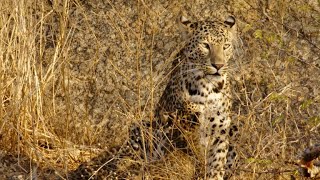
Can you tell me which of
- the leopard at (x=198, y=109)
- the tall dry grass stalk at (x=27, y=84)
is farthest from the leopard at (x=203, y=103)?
the tall dry grass stalk at (x=27, y=84)

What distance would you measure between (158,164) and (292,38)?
87.4 inches

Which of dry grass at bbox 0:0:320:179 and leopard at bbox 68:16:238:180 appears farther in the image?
dry grass at bbox 0:0:320:179

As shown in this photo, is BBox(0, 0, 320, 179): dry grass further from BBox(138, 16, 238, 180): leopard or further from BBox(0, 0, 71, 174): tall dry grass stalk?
BBox(138, 16, 238, 180): leopard

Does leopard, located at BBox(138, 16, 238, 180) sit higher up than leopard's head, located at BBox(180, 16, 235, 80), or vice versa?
leopard's head, located at BBox(180, 16, 235, 80)

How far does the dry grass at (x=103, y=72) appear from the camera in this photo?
690 centimetres

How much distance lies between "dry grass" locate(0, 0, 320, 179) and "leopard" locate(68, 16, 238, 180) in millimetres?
146

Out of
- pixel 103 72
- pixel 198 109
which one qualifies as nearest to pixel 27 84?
pixel 103 72

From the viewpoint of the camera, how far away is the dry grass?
22.6ft

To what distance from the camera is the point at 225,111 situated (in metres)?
6.59

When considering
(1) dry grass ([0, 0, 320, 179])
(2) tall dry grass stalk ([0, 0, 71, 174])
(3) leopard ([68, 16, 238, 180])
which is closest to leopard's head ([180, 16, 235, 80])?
(3) leopard ([68, 16, 238, 180])

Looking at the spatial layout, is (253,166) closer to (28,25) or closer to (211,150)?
(211,150)

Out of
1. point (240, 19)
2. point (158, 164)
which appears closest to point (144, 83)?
point (240, 19)

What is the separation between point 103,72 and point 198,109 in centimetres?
164

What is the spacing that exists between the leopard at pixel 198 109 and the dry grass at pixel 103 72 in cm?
15
